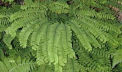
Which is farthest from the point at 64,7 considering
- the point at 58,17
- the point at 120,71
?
the point at 120,71

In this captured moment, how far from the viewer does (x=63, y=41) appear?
2111 mm

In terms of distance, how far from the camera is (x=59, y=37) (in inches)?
83.1

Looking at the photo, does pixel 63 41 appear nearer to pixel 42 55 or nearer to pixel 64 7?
pixel 42 55

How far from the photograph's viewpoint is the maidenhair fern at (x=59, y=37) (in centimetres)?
213

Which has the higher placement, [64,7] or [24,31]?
[64,7]

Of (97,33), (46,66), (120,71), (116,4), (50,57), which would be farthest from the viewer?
(116,4)

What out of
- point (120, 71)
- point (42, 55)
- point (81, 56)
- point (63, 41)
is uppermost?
point (63, 41)

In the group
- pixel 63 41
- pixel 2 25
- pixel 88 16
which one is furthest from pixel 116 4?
pixel 2 25

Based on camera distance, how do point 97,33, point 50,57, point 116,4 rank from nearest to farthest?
point 50,57 → point 97,33 → point 116,4

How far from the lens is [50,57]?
6.80ft

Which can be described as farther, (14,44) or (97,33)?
(14,44)

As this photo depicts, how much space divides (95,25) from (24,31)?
2.96 ft

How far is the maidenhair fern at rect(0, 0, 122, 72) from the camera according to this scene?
7.00ft

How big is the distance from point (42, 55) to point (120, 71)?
1243 millimetres
